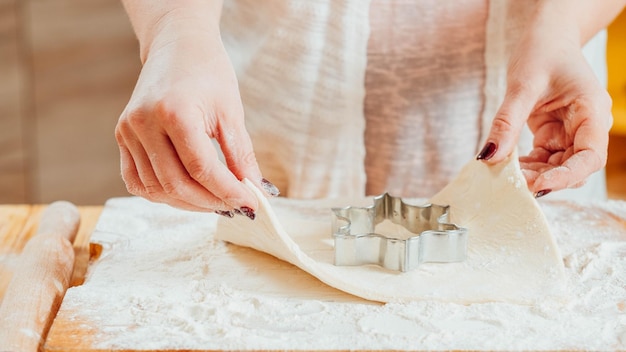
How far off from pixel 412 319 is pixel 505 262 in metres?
0.19

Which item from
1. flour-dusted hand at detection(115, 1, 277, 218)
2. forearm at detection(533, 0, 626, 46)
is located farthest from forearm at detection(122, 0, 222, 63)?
forearm at detection(533, 0, 626, 46)

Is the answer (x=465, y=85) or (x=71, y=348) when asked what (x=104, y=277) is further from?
(x=465, y=85)

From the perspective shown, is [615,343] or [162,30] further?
[162,30]

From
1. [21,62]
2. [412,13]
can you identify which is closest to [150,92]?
[412,13]

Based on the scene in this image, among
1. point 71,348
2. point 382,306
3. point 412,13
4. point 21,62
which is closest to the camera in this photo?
point 71,348

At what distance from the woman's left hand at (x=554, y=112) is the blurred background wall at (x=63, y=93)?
1762 mm

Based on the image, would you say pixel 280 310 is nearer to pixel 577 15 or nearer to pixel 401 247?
pixel 401 247

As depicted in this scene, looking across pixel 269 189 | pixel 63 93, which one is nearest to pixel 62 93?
pixel 63 93

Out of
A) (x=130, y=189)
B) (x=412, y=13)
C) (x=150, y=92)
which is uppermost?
(x=412, y=13)

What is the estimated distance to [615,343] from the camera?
0.83 metres

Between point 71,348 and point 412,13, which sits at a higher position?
point 412,13

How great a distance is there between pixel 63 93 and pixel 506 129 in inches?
77.9

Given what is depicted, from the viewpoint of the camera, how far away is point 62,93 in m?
2.72

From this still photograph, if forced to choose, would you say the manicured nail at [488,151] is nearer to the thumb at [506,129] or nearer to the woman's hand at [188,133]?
the thumb at [506,129]
